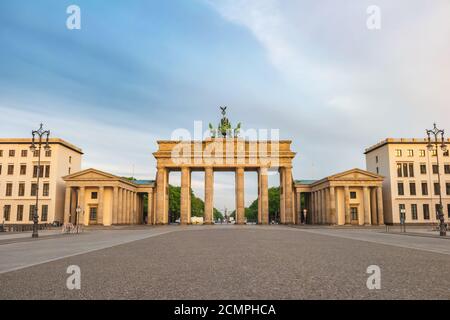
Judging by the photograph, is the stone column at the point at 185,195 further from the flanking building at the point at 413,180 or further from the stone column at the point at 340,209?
the flanking building at the point at 413,180

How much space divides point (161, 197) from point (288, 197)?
87.0 feet

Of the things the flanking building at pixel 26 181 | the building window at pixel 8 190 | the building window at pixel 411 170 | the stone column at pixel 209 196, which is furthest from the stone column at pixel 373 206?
the building window at pixel 8 190

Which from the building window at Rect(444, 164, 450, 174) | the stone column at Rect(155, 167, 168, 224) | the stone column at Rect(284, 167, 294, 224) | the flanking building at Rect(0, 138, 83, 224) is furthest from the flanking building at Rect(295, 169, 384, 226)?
the flanking building at Rect(0, 138, 83, 224)

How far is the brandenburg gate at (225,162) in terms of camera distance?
A: 83312 mm

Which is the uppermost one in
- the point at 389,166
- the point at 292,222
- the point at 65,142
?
the point at 65,142

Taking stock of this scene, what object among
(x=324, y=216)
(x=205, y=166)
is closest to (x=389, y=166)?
(x=324, y=216)

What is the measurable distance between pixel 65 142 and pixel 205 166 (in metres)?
29.4

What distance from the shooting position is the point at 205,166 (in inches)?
3302

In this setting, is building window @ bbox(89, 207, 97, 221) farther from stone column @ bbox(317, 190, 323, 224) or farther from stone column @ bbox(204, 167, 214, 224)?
stone column @ bbox(317, 190, 323, 224)

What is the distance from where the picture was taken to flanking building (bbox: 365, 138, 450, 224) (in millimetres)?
79500

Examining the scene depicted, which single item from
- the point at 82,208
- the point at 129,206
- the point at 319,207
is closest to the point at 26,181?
the point at 82,208

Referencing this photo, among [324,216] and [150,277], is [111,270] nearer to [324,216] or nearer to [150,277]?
[150,277]

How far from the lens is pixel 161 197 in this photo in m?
84.1

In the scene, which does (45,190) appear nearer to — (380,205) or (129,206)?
(129,206)
